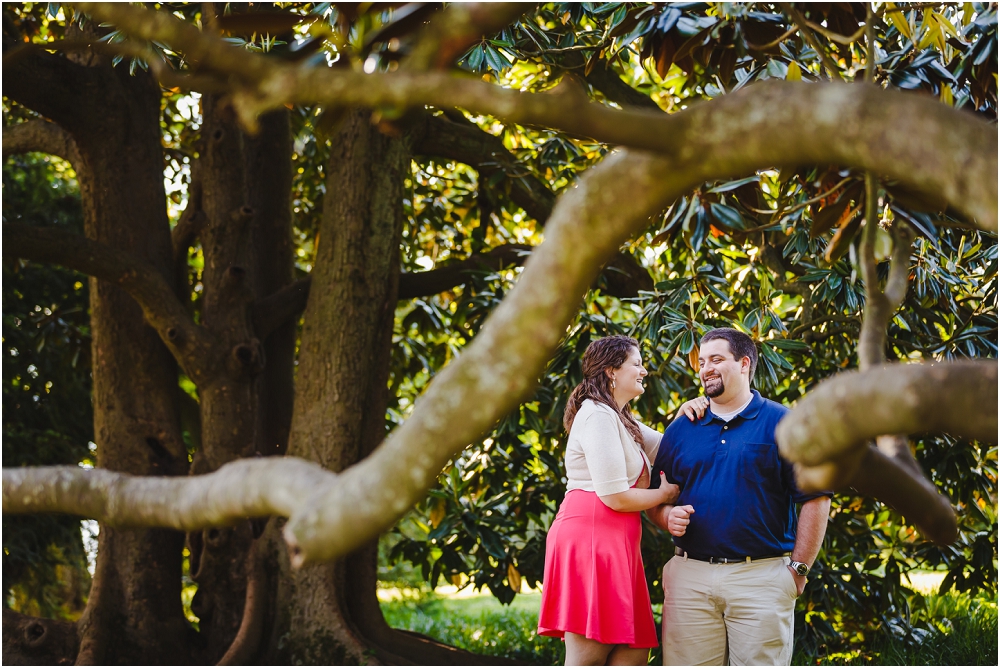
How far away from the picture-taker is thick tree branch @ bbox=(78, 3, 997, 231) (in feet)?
4.45

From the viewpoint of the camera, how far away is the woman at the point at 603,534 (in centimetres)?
342

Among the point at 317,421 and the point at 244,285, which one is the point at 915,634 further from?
the point at 244,285

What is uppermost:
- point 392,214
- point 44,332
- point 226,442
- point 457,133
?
point 457,133

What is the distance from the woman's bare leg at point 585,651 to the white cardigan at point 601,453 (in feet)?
1.93

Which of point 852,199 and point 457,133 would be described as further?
point 457,133

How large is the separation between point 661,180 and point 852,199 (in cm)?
117

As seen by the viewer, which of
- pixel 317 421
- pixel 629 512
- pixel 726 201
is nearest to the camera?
pixel 629 512

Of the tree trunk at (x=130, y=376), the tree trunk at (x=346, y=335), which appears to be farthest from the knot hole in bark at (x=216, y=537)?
the tree trunk at (x=346, y=335)

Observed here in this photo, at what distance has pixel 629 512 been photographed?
11.6 ft

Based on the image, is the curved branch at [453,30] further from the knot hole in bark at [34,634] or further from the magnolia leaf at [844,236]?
the knot hole in bark at [34,634]

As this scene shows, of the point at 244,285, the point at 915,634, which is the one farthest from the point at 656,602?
the point at 244,285

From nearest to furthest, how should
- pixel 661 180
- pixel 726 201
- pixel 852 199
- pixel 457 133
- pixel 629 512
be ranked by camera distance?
pixel 661 180
pixel 852 199
pixel 629 512
pixel 726 201
pixel 457 133

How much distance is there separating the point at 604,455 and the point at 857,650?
381 cm

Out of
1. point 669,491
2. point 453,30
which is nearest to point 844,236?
point 453,30
